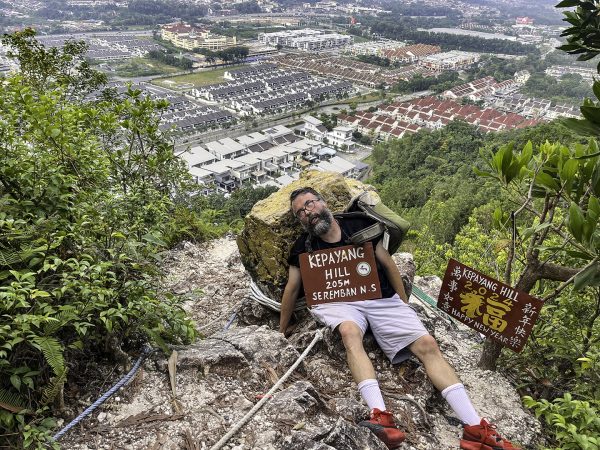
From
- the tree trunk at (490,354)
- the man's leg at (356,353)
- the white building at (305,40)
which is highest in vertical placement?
the white building at (305,40)

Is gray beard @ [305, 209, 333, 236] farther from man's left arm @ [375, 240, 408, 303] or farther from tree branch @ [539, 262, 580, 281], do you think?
tree branch @ [539, 262, 580, 281]

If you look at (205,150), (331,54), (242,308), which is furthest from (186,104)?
(242,308)

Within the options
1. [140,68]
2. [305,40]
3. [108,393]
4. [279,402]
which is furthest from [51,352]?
[305,40]

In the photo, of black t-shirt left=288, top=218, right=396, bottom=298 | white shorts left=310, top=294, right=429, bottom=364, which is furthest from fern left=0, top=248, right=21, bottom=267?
white shorts left=310, top=294, right=429, bottom=364

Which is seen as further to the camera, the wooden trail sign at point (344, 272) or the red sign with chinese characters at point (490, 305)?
the wooden trail sign at point (344, 272)

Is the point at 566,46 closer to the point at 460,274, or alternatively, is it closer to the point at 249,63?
the point at 460,274

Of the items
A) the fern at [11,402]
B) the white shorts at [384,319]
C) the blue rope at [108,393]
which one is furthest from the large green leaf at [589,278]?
the fern at [11,402]

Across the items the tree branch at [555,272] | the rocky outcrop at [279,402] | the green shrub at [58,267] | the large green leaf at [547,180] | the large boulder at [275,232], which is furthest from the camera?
the large boulder at [275,232]

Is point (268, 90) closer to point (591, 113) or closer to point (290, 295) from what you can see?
point (290, 295)

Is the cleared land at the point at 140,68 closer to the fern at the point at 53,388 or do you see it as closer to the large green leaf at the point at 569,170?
the fern at the point at 53,388
